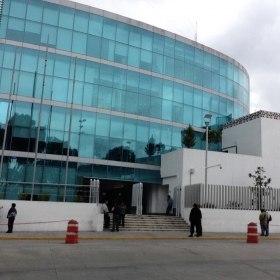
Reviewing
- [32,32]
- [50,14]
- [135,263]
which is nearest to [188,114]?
[50,14]

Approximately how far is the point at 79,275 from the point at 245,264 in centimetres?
491

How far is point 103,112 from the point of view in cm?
3128

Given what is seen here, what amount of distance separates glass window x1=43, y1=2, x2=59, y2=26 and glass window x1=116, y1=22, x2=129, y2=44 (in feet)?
18.5

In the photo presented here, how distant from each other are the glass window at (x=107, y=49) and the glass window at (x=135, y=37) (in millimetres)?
1926

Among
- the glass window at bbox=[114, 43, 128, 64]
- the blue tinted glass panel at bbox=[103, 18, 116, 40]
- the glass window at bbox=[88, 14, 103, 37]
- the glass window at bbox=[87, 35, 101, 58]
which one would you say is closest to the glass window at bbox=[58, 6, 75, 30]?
the glass window at bbox=[88, 14, 103, 37]

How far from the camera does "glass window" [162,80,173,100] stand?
112ft

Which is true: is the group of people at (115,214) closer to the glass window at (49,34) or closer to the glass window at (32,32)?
the glass window at (49,34)

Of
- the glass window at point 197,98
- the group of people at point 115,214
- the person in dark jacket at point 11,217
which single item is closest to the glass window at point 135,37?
the glass window at point 197,98

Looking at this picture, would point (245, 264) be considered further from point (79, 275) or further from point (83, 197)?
point (83, 197)

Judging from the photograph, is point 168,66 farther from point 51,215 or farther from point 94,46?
point 51,215

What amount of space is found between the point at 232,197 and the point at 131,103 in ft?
42.3

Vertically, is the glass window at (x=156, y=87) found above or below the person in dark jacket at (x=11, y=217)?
above

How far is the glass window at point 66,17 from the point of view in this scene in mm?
31203

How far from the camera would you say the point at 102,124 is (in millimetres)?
31031
